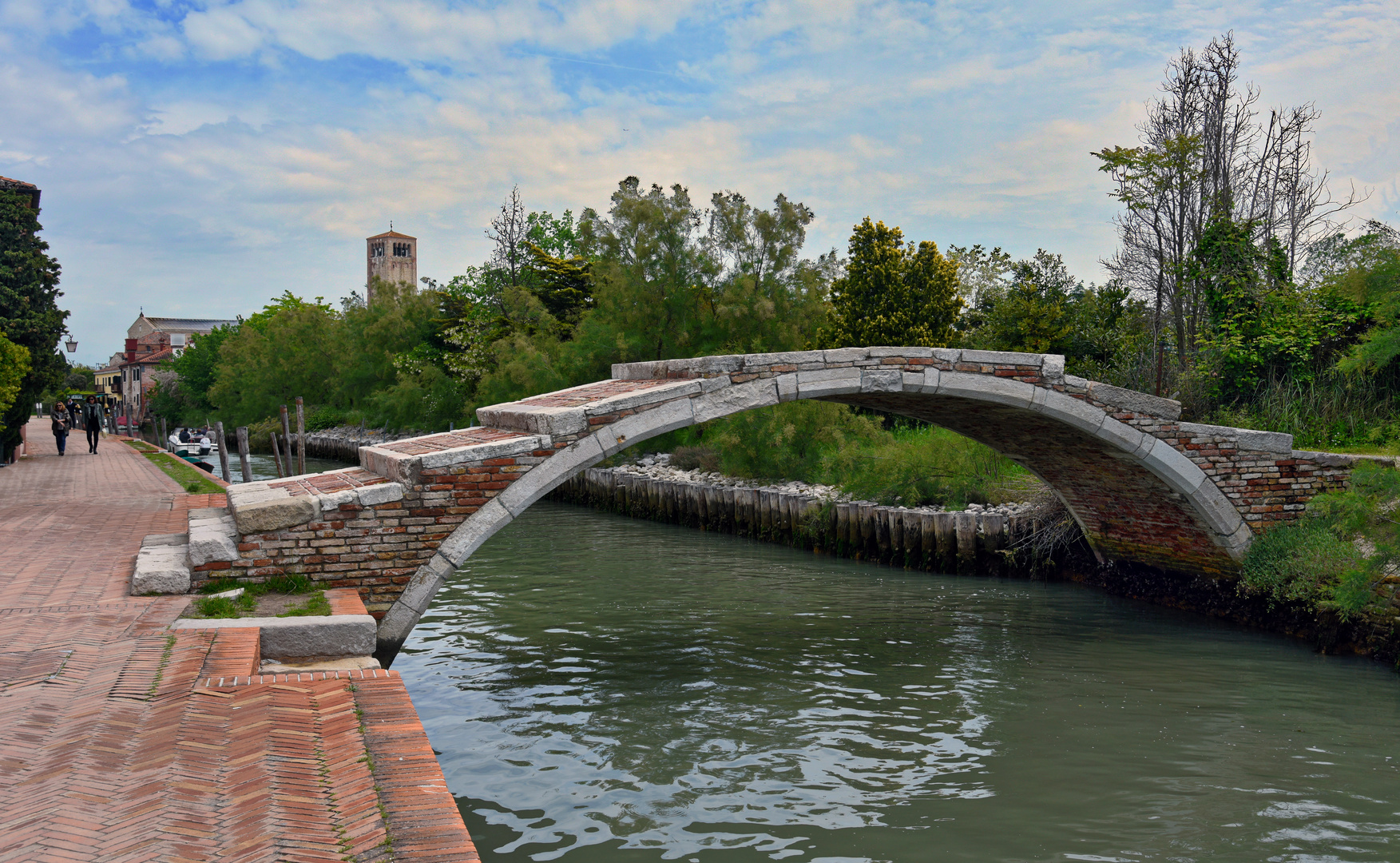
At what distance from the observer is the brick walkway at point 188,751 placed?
3182 millimetres

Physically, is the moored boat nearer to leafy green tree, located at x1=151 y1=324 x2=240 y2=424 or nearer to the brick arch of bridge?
leafy green tree, located at x1=151 y1=324 x2=240 y2=424

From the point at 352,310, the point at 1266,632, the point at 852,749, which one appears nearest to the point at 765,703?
the point at 852,749

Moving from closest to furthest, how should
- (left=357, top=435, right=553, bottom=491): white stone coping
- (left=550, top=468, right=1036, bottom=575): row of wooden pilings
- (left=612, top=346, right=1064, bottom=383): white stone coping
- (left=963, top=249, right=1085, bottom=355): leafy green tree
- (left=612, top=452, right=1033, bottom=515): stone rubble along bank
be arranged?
1. (left=357, top=435, right=553, bottom=491): white stone coping
2. (left=612, top=346, right=1064, bottom=383): white stone coping
3. (left=550, top=468, right=1036, bottom=575): row of wooden pilings
4. (left=612, top=452, right=1033, bottom=515): stone rubble along bank
5. (left=963, top=249, right=1085, bottom=355): leafy green tree

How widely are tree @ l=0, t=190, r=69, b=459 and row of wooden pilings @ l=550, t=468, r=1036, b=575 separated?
1214cm

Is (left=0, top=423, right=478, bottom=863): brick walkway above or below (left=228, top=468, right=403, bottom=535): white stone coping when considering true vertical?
below

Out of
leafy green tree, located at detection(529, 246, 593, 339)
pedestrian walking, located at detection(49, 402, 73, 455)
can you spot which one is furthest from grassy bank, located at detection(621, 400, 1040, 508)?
pedestrian walking, located at detection(49, 402, 73, 455)

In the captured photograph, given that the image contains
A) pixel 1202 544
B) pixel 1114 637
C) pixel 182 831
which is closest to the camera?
pixel 182 831

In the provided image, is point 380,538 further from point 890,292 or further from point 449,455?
point 890,292

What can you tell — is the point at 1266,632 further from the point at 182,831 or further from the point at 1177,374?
the point at 182,831

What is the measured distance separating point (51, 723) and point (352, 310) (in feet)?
136

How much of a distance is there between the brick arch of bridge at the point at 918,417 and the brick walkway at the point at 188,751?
7.36 feet

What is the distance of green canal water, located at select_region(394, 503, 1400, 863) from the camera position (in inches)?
225

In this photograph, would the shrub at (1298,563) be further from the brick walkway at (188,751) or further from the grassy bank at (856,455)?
the brick walkway at (188,751)

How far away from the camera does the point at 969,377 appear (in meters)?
9.70
